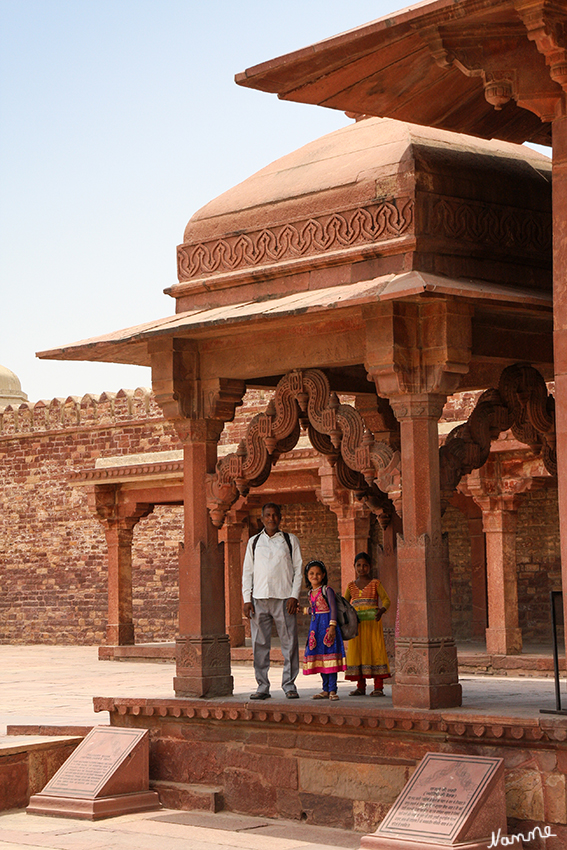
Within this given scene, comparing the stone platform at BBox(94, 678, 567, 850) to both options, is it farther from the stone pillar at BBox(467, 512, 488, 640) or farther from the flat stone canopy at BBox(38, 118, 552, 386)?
the stone pillar at BBox(467, 512, 488, 640)

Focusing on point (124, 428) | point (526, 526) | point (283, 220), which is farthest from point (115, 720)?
point (124, 428)

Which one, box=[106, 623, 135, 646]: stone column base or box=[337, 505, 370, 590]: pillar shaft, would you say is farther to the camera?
box=[106, 623, 135, 646]: stone column base

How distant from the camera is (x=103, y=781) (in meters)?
8.24

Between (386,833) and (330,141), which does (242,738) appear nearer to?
(386,833)

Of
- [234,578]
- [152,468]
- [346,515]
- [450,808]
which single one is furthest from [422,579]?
[152,468]

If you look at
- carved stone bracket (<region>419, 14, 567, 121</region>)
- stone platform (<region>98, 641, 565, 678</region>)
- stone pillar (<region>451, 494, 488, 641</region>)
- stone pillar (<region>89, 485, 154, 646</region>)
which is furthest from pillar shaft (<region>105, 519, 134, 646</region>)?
carved stone bracket (<region>419, 14, 567, 121</region>)

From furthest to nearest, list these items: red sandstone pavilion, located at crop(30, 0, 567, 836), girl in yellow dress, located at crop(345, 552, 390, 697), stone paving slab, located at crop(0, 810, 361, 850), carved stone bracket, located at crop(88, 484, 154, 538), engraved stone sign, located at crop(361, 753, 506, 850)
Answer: carved stone bracket, located at crop(88, 484, 154, 538) < girl in yellow dress, located at crop(345, 552, 390, 697) < stone paving slab, located at crop(0, 810, 361, 850) < red sandstone pavilion, located at crop(30, 0, 567, 836) < engraved stone sign, located at crop(361, 753, 506, 850)

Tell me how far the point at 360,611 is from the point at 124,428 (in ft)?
48.8

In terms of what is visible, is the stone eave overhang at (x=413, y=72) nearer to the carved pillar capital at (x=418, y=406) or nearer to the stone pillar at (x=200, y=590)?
the carved pillar capital at (x=418, y=406)

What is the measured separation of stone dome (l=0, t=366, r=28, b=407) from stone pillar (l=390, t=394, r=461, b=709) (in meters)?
26.6

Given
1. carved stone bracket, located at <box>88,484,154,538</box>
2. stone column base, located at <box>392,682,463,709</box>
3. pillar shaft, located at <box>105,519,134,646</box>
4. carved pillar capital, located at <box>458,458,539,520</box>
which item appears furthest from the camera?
pillar shaft, located at <box>105,519,134,646</box>

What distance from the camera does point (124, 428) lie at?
76.3 ft

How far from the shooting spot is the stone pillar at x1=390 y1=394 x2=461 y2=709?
7.43 meters

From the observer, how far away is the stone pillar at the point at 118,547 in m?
18.9
